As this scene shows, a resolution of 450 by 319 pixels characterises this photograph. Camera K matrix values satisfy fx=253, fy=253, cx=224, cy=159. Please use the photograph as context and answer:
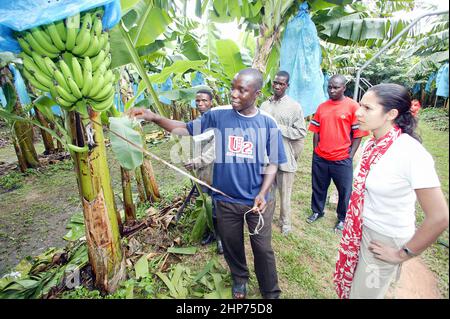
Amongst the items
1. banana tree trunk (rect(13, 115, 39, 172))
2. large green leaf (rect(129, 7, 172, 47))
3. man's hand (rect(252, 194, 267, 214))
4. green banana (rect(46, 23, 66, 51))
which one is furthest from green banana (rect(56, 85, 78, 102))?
banana tree trunk (rect(13, 115, 39, 172))

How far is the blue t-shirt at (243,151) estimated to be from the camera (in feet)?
5.50

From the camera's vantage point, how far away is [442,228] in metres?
0.87

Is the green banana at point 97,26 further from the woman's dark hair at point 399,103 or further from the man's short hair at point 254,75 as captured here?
the woman's dark hair at point 399,103

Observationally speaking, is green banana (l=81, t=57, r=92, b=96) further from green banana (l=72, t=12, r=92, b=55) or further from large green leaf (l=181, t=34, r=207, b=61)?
large green leaf (l=181, t=34, r=207, b=61)

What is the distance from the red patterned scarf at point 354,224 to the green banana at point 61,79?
63.1 inches

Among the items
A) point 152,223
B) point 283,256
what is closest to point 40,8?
point 152,223

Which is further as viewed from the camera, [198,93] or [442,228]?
[198,93]

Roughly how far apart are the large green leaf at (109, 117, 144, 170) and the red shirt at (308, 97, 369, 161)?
2.05 meters

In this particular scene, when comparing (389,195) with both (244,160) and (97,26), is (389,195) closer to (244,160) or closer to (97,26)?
(244,160)

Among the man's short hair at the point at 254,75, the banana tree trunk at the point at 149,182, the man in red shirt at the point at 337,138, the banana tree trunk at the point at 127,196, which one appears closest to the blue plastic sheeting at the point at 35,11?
the man's short hair at the point at 254,75

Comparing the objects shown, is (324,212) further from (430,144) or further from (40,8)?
(40,8)

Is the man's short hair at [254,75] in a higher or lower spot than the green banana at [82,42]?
lower

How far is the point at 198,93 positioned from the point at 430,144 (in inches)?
91.9

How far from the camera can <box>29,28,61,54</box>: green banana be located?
1233 millimetres
